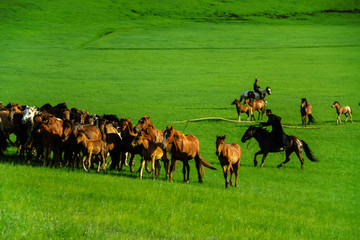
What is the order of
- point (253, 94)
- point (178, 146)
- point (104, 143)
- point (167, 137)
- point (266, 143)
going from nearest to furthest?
point (167, 137), point (178, 146), point (104, 143), point (266, 143), point (253, 94)

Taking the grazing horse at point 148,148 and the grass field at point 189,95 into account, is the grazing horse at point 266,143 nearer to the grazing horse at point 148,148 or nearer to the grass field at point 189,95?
the grass field at point 189,95

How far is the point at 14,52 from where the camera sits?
2859 inches

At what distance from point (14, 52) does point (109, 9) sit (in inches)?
1824

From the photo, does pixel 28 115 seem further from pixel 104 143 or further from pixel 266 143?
pixel 266 143

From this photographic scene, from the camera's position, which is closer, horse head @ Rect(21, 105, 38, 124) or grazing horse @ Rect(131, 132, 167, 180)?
grazing horse @ Rect(131, 132, 167, 180)

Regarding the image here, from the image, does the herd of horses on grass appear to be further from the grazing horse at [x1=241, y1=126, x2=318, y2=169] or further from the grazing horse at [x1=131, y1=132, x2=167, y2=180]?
the grazing horse at [x1=241, y1=126, x2=318, y2=169]

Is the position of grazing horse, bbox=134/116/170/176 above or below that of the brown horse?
above

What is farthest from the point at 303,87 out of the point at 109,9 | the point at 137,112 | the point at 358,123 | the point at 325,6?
the point at 325,6

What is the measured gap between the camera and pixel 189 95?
4834cm

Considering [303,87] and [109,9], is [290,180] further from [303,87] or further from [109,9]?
[109,9]

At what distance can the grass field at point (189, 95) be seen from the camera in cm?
1236

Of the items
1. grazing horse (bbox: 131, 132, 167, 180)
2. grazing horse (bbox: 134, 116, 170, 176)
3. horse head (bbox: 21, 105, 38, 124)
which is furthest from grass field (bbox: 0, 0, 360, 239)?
horse head (bbox: 21, 105, 38, 124)

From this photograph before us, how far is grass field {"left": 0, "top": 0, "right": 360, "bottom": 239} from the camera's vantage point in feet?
40.5

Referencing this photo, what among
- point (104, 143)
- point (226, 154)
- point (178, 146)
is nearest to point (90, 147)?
point (104, 143)
